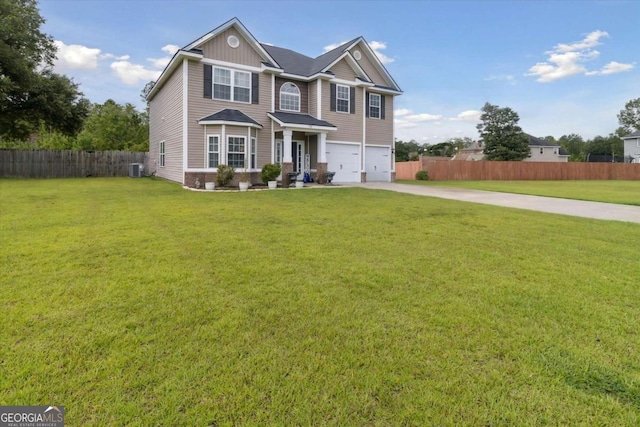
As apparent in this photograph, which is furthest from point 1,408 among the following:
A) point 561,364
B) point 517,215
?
point 517,215

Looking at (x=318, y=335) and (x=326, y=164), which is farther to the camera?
(x=326, y=164)

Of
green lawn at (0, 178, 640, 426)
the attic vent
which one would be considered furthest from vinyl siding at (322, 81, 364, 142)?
green lawn at (0, 178, 640, 426)

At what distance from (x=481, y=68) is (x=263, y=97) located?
16.2 metres

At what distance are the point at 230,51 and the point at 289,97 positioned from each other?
3.56 meters

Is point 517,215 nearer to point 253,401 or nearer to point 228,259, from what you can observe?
point 228,259

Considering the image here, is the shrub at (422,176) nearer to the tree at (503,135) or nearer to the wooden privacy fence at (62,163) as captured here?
the wooden privacy fence at (62,163)

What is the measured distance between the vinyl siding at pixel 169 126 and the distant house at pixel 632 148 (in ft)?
184

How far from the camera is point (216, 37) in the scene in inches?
609

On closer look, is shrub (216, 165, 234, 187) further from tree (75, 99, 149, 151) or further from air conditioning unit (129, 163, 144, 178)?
tree (75, 99, 149, 151)

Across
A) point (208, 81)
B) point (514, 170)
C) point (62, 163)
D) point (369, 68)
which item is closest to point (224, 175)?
point (208, 81)

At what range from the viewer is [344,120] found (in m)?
19.1

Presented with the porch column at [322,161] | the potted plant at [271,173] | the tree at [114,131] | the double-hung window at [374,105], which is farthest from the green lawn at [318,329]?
the tree at [114,131]

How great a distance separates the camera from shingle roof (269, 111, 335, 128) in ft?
53.8

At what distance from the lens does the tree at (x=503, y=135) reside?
4631 cm
